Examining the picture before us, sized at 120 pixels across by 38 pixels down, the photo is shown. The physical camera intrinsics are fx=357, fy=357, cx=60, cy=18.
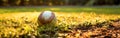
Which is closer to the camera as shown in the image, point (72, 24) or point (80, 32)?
point (80, 32)

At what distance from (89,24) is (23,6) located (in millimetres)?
7045

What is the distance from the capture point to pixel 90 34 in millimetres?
6691

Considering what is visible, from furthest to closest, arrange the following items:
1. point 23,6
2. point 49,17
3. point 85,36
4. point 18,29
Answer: point 23,6 → point 49,17 → point 18,29 → point 85,36

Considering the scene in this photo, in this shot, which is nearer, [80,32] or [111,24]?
[80,32]

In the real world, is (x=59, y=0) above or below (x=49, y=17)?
below

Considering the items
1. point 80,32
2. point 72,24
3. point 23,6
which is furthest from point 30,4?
point 80,32

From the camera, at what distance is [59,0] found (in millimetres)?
15031

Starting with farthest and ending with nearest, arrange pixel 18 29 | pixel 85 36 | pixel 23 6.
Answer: pixel 23 6 < pixel 18 29 < pixel 85 36

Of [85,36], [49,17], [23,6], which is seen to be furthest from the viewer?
[23,6]

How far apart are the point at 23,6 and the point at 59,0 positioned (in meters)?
1.56

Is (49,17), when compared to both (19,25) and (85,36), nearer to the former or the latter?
(19,25)

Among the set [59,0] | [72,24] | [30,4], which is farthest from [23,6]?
[72,24]

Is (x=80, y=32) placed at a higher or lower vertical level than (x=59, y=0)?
higher

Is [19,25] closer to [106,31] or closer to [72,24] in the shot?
[72,24]
